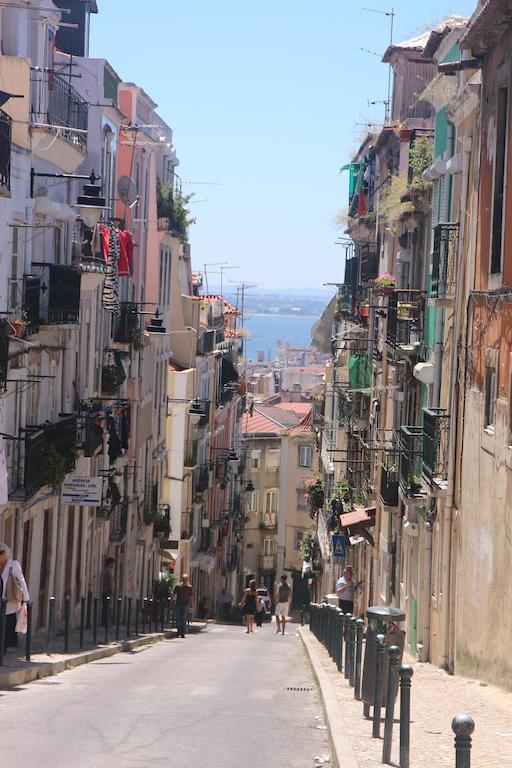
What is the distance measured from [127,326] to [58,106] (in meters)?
12.9

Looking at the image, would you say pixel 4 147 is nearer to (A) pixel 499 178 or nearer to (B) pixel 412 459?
(A) pixel 499 178

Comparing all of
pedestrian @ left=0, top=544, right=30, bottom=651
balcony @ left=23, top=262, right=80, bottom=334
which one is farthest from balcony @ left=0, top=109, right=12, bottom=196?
pedestrian @ left=0, top=544, right=30, bottom=651

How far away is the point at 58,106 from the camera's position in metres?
29.4

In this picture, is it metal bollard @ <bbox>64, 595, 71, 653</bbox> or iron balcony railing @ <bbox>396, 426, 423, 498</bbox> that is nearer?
metal bollard @ <bbox>64, 595, 71, 653</bbox>

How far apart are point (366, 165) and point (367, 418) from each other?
314 inches

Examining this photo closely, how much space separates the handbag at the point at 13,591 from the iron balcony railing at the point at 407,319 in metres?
12.8

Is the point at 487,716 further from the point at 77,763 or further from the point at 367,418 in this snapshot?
the point at 367,418

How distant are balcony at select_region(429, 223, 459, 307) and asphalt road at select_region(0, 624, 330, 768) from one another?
6720mm

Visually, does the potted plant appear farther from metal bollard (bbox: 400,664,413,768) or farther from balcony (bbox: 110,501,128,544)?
metal bollard (bbox: 400,664,413,768)

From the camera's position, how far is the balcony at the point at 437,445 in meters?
24.8

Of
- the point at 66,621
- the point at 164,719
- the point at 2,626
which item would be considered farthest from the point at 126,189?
the point at 164,719

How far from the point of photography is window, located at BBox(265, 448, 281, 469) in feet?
316

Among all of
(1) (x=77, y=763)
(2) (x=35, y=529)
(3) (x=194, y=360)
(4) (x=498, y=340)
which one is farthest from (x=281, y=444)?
(1) (x=77, y=763)

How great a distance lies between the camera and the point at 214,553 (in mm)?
70812
